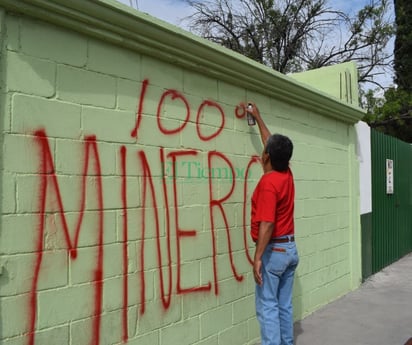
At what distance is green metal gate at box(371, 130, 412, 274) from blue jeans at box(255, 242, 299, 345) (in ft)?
15.5

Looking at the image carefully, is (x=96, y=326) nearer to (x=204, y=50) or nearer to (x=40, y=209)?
(x=40, y=209)

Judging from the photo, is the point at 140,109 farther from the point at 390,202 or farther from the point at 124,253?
the point at 390,202

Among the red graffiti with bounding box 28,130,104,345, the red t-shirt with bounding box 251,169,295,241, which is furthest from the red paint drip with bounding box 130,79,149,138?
the red t-shirt with bounding box 251,169,295,241

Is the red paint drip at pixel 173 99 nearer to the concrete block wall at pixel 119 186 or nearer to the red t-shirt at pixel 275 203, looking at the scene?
the concrete block wall at pixel 119 186

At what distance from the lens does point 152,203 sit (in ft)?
11.9

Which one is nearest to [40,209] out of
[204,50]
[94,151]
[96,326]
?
[94,151]

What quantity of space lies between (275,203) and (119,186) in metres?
1.21

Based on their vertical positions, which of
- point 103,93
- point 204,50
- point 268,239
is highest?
point 204,50

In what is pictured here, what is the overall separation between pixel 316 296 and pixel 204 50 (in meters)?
3.49

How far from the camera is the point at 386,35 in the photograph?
21828 mm

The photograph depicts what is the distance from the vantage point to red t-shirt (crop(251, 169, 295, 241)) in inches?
147

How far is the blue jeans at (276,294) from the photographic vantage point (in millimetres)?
3814

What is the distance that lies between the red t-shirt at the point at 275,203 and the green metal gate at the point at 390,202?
4.80 metres

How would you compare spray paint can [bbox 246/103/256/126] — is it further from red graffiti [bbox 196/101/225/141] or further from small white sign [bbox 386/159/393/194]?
small white sign [bbox 386/159/393/194]
